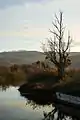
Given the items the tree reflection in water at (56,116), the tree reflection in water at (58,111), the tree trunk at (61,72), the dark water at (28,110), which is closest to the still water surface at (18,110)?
the dark water at (28,110)

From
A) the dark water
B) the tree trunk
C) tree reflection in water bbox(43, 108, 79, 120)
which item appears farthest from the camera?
the tree trunk

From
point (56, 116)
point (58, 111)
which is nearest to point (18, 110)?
point (58, 111)

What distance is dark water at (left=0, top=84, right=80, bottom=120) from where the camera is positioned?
1126 inches

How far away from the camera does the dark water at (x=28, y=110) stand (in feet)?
93.8

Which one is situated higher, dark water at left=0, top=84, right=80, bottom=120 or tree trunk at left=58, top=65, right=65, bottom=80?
tree trunk at left=58, top=65, right=65, bottom=80

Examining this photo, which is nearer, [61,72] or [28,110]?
[28,110]

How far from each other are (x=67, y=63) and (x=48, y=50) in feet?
17.4

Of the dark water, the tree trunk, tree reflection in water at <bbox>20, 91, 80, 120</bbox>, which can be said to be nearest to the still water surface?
the dark water

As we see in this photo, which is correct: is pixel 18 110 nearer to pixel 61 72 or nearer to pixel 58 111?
pixel 58 111

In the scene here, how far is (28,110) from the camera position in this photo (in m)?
33.0

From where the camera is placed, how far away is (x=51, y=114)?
30000 mm

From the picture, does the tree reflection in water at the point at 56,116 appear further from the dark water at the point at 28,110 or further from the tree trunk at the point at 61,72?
the tree trunk at the point at 61,72

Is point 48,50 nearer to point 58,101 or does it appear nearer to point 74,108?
point 58,101

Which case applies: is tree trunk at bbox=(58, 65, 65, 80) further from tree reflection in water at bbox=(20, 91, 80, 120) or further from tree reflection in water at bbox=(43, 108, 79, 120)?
tree reflection in water at bbox=(43, 108, 79, 120)
